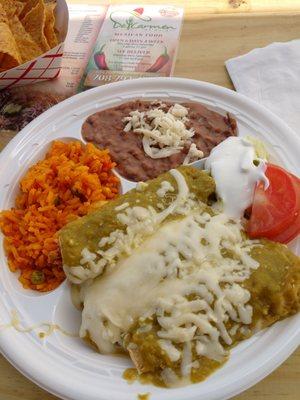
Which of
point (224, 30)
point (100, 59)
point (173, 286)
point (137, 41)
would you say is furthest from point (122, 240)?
point (224, 30)

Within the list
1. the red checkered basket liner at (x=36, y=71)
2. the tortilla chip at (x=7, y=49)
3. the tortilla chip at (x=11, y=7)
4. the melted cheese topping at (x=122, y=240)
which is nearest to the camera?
the melted cheese topping at (x=122, y=240)

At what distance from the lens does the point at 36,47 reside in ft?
7.48

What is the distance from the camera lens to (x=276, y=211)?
1.65 metres

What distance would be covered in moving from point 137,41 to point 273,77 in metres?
0.72

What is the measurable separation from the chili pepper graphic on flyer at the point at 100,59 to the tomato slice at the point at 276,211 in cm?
117

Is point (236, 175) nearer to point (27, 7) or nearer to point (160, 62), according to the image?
point (160, 62)

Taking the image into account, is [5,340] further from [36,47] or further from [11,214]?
[36,47]

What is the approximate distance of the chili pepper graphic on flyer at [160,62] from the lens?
2.47m

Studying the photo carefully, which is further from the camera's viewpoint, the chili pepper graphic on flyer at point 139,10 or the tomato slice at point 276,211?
the chili pepper graphic on flyer at point 139,10

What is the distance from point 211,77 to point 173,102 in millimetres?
359

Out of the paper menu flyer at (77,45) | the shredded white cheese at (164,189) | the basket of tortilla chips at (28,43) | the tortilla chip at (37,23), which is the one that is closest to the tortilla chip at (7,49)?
the basket of tortilla chips at (28,43)

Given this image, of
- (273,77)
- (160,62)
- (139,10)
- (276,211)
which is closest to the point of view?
(276,211)

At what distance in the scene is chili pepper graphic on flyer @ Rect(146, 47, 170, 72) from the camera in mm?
2471

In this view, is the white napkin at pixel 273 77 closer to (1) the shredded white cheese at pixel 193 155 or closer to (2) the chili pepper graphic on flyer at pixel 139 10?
(1) the shredded white cheese at pixel 193 155
